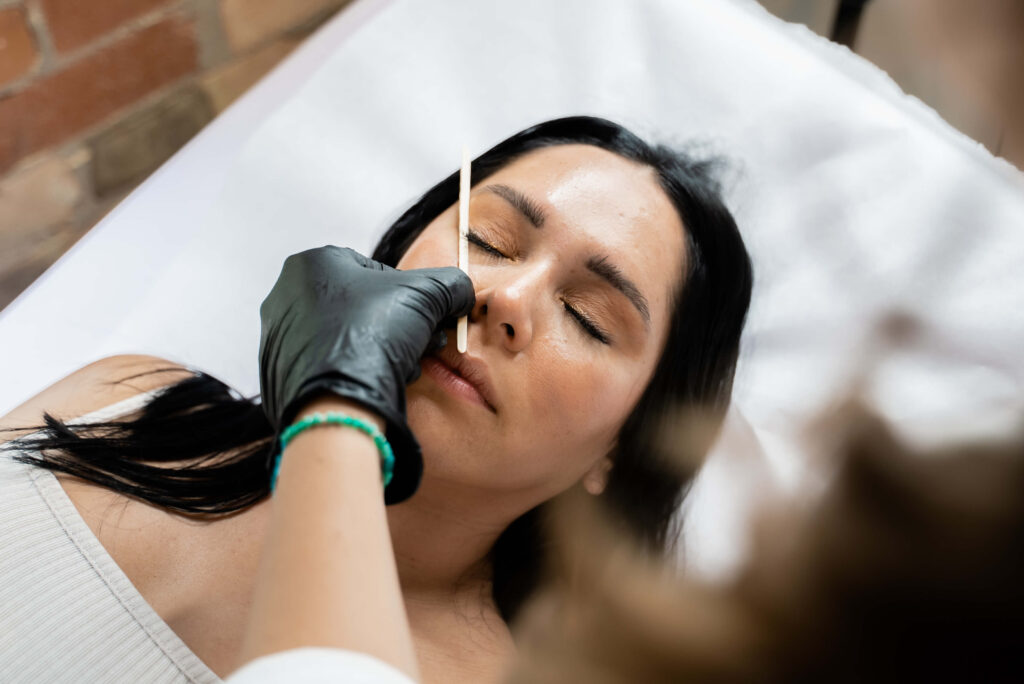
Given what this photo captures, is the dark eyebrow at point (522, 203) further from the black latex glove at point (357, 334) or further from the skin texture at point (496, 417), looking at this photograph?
the black latex glove at point (357, 334)

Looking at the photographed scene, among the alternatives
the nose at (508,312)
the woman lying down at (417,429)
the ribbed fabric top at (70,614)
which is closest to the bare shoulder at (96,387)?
the woman lying down at (417,429)

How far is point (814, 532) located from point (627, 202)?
0.43 m

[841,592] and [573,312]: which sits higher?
[573,312]

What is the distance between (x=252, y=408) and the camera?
1.16 meters

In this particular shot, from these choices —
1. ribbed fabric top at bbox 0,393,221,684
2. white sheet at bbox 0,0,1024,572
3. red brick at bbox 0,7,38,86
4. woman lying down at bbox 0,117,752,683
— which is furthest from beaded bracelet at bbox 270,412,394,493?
red brick at bbox 0,7,38,86

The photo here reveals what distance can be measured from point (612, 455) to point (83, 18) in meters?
1.11

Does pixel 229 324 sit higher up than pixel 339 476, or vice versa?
pixel 339 476

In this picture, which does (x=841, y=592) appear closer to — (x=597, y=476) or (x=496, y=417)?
(x=597, y=476)

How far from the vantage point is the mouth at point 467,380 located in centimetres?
89

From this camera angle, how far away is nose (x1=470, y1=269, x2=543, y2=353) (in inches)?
35.4

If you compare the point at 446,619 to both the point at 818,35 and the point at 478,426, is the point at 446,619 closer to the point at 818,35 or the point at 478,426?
the point at 478,426

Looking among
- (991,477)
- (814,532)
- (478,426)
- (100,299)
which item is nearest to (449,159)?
(100,299)

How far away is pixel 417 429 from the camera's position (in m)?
0.88

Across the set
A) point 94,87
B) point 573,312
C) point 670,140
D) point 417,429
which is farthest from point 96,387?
point 670,140
